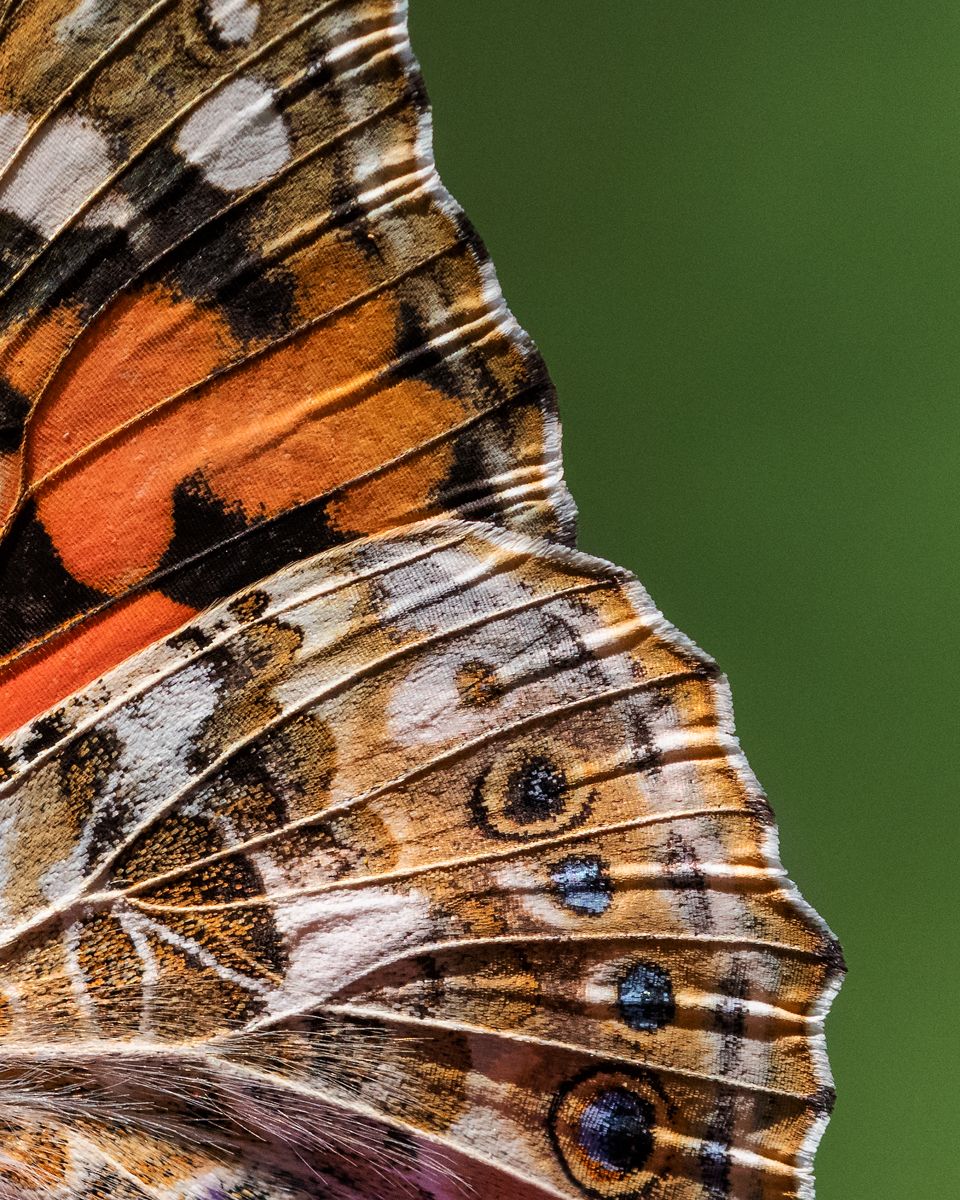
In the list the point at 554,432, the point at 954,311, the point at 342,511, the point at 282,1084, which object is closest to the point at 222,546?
the point at 342,511

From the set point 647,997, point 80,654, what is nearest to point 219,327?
point 80,654

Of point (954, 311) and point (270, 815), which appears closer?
point (270, 815)

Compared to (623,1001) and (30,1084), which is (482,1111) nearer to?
(623,1001)

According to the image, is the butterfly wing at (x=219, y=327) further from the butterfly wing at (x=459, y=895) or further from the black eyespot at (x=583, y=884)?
the black eyespot at (x=583, y=884)

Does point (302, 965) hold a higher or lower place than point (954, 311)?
lower

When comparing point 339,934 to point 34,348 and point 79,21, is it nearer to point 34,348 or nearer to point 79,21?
point 34,348

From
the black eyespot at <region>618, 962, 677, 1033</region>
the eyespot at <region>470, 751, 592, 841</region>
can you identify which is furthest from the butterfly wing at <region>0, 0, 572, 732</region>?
the black eyespot at <region>618, 962, 677, 1033</region>

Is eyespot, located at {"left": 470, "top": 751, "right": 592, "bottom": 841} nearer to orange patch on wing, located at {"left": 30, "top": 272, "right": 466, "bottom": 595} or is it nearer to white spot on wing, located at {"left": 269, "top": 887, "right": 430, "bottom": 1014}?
white spot on wing, located at {"left": 269, "top": 887, "right": 430, "bottom": 1014}

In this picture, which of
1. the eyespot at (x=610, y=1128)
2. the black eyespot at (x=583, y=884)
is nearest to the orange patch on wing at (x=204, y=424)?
the black eyespot at (x=583, y=884)
